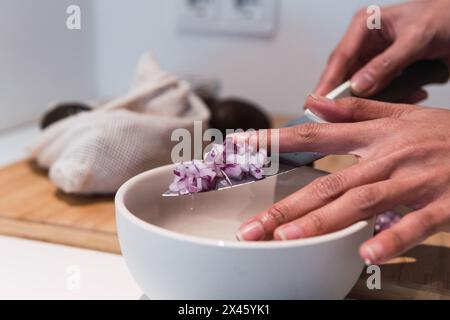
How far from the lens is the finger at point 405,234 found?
425 millimetres

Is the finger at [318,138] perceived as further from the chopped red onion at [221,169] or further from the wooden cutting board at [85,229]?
the wooden cutting board at [85,229]

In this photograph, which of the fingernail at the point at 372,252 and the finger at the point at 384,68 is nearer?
the fingernail at the point at 372,252

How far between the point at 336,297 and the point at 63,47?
104cm

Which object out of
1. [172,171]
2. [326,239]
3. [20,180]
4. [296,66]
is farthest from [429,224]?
[296,66]

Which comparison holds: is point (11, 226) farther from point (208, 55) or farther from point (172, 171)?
point (208, 55)

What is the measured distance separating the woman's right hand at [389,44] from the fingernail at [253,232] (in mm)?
341

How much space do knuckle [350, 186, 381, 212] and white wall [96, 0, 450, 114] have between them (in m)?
0.82

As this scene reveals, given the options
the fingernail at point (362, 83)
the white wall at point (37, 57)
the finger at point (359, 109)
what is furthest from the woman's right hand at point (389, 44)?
Answer: the white wall at point (37, 57)

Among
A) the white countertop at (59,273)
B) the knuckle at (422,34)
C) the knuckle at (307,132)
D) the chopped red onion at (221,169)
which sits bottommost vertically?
the white countertop at (59,273)

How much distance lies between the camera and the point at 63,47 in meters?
1.30

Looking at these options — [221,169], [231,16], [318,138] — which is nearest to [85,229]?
[221,169]

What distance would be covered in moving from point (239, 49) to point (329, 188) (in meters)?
0.89

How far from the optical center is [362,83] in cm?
75

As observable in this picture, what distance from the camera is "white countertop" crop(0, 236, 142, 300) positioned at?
21.9 inches
